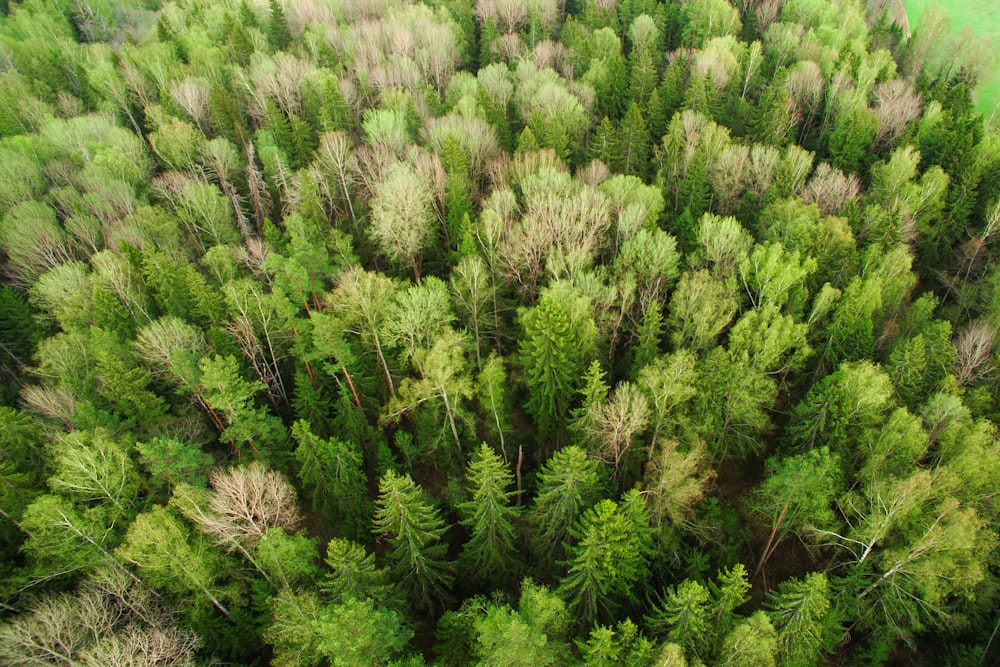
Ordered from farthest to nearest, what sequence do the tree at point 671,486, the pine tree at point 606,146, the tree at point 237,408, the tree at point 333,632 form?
1. the pine tree at point 606,146
2. the tree at point 237,408
3. the tree at point 671,486
4. the tree at point 333,632

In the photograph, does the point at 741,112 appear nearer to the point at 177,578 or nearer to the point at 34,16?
the point at 177,578

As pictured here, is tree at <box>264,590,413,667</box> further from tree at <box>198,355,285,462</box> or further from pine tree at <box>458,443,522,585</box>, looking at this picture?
tree at <box>198,355,285,462</box>

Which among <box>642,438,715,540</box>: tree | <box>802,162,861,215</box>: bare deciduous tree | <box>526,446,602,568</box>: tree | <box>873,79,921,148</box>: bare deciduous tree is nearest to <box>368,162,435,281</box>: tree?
<box>526,446,602,568</box>: tree

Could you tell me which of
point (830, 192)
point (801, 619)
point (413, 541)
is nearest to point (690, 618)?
point (801, 619)

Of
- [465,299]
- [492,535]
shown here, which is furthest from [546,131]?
[492,535]

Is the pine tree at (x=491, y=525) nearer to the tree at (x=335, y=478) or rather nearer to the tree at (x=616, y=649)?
the tree at (x=335, y=478)

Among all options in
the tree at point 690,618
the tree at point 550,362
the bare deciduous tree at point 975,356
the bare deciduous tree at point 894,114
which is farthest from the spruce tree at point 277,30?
the bare deciduous tree at point 975,356

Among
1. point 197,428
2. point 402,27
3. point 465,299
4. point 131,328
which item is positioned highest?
point 402,27
